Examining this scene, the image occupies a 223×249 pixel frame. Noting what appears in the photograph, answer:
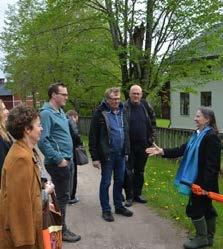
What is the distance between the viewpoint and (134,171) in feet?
27.5

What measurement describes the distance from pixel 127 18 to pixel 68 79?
803cm

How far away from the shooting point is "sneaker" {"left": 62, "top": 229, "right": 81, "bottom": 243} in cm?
614

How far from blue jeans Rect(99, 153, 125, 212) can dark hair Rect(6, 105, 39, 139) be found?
341 cm

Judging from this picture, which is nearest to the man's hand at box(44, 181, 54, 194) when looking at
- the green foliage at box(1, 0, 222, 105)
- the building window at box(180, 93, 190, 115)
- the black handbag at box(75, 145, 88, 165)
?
the black handbag at box(75, 145, 88, 165)

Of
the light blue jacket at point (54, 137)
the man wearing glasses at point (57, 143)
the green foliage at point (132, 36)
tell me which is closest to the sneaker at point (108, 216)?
the man wearing glasses at point (57, 143)

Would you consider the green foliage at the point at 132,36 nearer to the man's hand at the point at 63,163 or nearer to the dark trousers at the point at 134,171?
the dark trousers at the point at 134,171

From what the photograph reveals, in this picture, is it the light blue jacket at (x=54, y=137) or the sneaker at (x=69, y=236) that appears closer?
the light blue jacket at (x=54, y=137)

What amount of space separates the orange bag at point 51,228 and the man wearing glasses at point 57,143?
1629 millimetres

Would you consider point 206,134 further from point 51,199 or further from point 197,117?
point 51,199

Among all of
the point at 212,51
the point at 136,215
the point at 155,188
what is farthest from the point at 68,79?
the point at 136,215

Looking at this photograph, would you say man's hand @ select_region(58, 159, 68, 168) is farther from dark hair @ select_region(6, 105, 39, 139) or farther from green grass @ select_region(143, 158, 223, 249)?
dark hair @ select_region(6, 105, 39, 139)

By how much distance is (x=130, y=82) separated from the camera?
60.7 feet

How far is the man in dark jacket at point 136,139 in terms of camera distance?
805 cm

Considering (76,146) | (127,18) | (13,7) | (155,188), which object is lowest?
(155,188)
